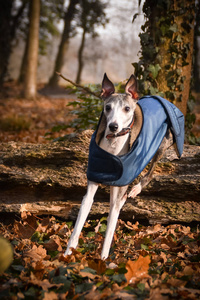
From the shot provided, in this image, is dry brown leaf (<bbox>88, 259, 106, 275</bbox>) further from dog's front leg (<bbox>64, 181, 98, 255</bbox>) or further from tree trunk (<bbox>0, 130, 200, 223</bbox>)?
tree trunk (<bbox>0, 130, 200, 223</bbox>)

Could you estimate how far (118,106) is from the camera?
2.65 meters

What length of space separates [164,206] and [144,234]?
19.4 inches

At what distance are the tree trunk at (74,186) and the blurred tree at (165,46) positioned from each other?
3.75 feet

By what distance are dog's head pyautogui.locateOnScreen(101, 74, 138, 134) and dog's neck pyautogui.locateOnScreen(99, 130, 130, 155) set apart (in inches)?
4.7

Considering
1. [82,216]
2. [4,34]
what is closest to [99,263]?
[82,216]

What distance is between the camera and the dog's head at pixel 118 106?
2578 mm

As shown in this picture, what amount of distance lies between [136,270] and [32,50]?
13.1 metres

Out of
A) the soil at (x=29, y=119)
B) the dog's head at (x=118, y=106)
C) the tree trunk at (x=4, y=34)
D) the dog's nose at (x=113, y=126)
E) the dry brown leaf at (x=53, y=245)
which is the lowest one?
the dry brown leaf at (x=53, y=245)

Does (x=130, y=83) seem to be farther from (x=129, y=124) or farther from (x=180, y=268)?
(x=180, y=268)

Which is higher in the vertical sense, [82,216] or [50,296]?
[82,216]

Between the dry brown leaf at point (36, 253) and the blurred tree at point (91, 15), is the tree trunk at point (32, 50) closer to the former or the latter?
the blurred tree at point (91, 15)

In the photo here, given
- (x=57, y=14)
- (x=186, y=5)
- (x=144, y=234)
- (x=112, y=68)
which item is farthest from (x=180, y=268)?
(x=112, y=68)

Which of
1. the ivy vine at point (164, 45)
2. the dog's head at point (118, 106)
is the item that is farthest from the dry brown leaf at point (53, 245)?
the ivy vine at point (164, 45)

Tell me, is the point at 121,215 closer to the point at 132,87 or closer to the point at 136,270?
the point at 136,270
